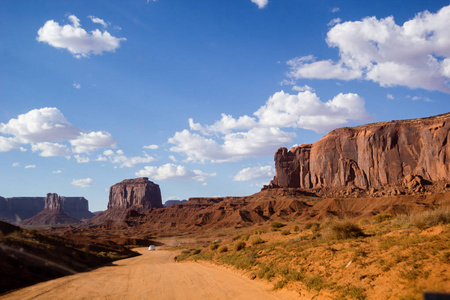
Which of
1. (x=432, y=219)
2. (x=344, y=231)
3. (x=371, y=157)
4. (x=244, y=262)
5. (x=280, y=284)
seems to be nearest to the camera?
(x=280, y=284)

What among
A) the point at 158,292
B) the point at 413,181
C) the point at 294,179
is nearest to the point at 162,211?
the point at 294,179

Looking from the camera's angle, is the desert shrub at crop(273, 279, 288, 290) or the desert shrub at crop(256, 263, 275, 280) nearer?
the desert shrub at crop(273, 279, 288, 290)

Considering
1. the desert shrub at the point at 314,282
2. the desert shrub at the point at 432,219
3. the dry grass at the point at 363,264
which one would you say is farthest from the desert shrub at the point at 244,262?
the desert shrub at the point at 432,219

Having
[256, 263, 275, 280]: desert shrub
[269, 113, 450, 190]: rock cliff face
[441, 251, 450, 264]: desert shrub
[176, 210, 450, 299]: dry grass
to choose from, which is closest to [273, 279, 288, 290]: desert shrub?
[176, 210, 450, 299]: dry grass

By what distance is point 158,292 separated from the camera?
12.2 metres

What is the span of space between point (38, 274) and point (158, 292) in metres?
8.54

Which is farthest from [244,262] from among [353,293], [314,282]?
[353,293]

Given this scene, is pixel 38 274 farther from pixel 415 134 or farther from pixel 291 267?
pixel 415 134

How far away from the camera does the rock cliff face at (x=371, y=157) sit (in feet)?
306

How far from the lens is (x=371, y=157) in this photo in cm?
11019

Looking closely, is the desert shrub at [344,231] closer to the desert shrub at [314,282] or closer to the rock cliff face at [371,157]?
the desert shrub at [314,282]

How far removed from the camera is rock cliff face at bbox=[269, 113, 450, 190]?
93188 mm

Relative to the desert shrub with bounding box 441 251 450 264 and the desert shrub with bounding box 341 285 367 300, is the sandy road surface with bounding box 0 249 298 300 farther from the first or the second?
the desert shrub with bounding box 441 251 450 264

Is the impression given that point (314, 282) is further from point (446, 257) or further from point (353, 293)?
point (446, 257)
